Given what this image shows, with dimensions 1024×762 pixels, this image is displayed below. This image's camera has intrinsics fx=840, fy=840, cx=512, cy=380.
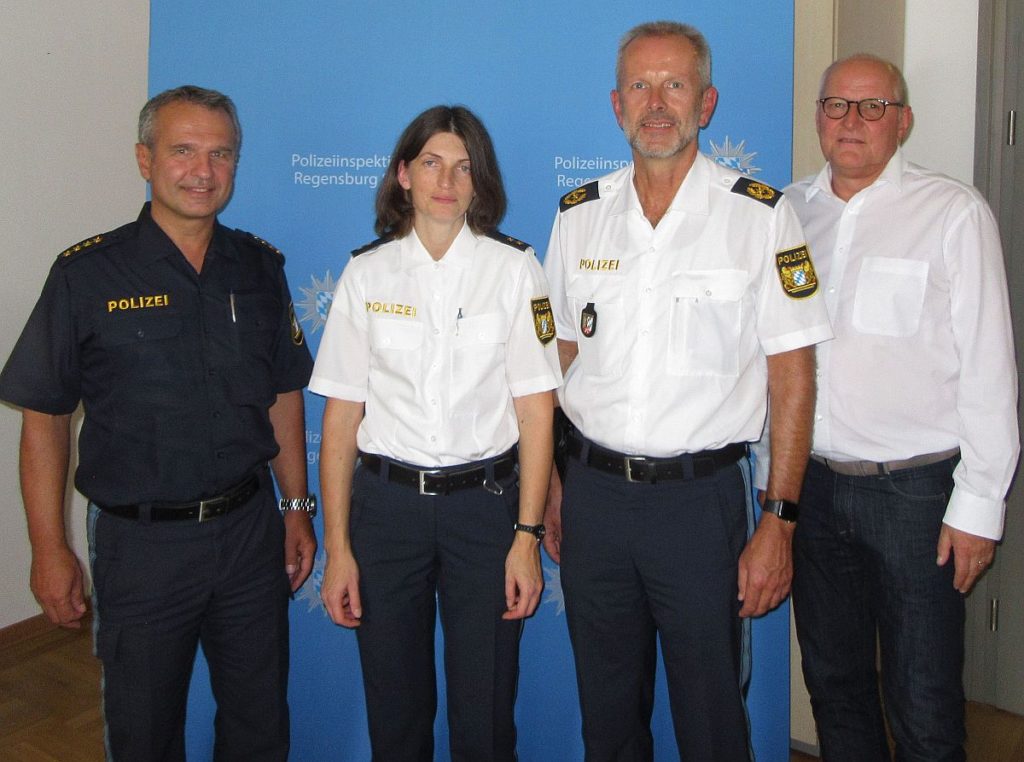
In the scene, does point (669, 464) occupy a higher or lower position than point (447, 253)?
lower

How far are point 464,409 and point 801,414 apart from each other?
729 mm

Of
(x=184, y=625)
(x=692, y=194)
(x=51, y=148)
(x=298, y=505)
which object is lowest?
(x=184, y=625)

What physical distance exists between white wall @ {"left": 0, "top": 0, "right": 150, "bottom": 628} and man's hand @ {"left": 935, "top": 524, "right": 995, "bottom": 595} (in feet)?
11.0

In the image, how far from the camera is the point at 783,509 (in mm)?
1791

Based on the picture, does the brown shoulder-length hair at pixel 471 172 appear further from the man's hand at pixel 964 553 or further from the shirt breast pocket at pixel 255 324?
the man's hand at pixel 964 553

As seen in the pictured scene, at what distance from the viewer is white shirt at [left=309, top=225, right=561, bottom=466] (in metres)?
1.87

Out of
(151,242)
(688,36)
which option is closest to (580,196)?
(688,36)

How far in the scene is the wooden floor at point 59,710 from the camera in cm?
279

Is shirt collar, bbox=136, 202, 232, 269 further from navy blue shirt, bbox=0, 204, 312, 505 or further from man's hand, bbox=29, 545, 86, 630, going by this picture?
man's hand, bbox=29, 545, 86, 630

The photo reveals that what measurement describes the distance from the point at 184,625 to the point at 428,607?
1.78 feet

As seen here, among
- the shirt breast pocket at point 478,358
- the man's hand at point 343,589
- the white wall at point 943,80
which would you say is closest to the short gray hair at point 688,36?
the shirt breast pocket at point 478,358

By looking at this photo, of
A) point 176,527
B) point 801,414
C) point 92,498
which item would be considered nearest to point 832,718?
point 801,414

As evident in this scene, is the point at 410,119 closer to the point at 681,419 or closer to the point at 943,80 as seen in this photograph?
the point at 681,419

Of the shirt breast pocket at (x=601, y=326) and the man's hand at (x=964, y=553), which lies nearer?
the man's hand at (x=964, y=553)
